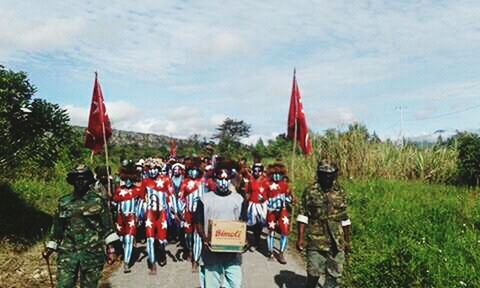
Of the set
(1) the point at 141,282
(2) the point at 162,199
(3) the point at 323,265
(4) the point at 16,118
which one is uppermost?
(4) the point at 16,118

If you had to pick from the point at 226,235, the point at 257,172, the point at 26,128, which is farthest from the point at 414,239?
the point at 26,128

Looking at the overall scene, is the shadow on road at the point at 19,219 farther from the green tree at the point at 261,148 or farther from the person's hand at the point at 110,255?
the green tree at the point at 261,148

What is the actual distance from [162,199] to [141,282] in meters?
1.67

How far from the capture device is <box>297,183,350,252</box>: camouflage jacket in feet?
21.9

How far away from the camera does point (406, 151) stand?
70.8 ft

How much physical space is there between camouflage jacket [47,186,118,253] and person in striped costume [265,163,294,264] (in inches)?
180

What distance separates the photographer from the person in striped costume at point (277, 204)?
31.8ft

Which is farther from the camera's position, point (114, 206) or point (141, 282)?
point (114, 206)

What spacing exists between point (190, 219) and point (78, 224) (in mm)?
3795

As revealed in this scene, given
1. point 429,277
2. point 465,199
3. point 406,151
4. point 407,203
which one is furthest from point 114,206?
point 406,151

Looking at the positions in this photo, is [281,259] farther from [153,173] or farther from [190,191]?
[153,173]

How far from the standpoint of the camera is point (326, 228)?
265 inches

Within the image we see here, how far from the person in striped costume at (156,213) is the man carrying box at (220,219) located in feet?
9.48

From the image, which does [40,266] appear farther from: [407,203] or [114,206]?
[407,203]
